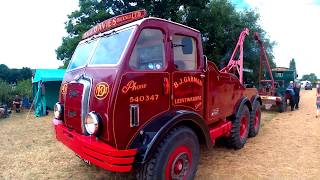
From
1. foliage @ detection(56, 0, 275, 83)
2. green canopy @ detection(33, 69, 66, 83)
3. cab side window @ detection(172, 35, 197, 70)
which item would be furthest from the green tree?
cab side window @ detection(172, 35, 197, 70)

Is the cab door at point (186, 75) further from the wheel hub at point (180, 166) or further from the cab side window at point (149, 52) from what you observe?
the wheel hub at point (180, 166)

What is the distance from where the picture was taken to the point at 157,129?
388 cm

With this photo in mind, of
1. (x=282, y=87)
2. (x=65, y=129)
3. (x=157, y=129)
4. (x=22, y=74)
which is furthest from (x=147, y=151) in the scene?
(x=22, y=74)

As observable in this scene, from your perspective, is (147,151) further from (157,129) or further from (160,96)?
(160,96)

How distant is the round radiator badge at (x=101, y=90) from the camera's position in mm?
3746

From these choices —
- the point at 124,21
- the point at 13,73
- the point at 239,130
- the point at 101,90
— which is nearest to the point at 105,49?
the point at 124,21

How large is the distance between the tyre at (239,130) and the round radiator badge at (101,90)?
3546 mm

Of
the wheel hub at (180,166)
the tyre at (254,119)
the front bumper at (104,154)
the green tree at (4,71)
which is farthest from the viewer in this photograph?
the green tree at (4,71)

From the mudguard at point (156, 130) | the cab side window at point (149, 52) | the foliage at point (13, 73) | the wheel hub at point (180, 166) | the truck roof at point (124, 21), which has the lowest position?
the wheel hub at point (180, 166)

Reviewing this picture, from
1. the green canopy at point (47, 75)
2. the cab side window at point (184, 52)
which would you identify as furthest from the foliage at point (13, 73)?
the cab side window at point (184, 52)

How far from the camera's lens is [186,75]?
4.63m

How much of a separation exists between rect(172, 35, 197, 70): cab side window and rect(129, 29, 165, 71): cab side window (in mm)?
270

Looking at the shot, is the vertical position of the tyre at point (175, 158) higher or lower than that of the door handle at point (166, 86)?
lower

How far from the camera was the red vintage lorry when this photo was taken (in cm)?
372
